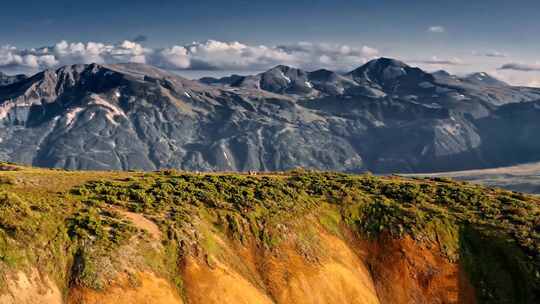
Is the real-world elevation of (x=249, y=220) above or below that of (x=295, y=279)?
above

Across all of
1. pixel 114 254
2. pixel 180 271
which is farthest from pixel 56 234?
pixel 180 271

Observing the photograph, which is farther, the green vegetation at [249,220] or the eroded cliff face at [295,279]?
the green vegetation at [249,220]

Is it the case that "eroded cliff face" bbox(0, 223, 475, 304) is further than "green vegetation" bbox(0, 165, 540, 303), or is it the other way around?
"green vegetation" bbox(0, 165, 540, 303)

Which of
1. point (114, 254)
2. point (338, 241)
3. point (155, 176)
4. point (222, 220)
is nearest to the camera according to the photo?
point (114, 254)

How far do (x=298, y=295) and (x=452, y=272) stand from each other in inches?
798

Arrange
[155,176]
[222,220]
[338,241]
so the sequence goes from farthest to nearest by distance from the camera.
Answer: [155,176], [338,241], [222,220]

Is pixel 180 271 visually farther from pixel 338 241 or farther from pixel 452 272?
Result: pixel 452 272

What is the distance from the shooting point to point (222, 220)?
195ft

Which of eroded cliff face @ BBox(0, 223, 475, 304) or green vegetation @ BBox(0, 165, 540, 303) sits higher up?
green vegetation @ BBox(0, 165, 540, 303)

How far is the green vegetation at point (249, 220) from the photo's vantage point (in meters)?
47.4

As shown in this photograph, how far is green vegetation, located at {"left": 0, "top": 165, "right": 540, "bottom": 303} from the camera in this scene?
4741 cm

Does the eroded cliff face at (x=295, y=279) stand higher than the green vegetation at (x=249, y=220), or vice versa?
the green vegetation at (x=249, y=220)

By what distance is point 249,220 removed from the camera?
60.4 meters

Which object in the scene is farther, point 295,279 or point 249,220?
point 249,220
